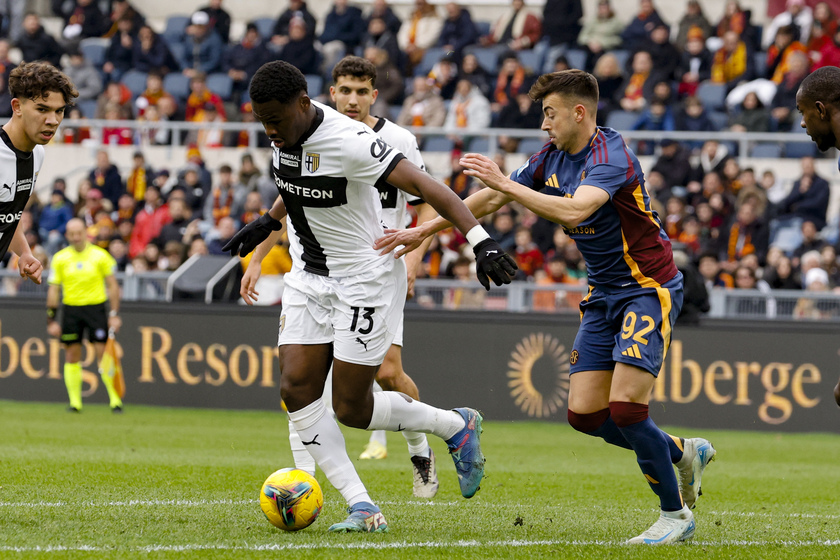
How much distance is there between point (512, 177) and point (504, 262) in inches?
50.5

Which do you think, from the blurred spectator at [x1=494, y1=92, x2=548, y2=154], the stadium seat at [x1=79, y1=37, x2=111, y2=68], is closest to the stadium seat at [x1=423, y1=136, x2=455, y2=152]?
the blurred spectator at [x1=494, y1=92, x2=548, y2=154]

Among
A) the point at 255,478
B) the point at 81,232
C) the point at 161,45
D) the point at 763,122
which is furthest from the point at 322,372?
the point at 161,45

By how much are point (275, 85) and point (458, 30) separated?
16.5m

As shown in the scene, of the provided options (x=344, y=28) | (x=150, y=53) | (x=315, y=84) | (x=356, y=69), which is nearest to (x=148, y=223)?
(x=315, y=84)

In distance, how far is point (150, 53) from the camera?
74.9 ft

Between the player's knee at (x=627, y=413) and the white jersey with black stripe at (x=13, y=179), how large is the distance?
3482 mm

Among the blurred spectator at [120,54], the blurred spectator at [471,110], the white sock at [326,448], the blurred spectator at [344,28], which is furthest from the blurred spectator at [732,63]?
the white sock at [326,448]

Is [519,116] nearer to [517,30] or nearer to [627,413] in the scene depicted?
[517,30]

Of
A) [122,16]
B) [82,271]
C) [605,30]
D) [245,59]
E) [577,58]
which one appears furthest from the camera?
[122,16]

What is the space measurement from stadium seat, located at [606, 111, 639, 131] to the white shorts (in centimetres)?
1358

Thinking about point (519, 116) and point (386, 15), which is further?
point (386, 15)

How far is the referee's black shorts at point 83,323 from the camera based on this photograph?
48.2 ft

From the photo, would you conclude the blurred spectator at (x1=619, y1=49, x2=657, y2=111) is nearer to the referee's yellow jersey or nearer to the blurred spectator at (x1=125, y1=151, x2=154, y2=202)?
the blurred spectator at (x1=125, y1=151, x2=154, y2=202)

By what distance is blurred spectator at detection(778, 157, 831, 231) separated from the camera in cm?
1633
